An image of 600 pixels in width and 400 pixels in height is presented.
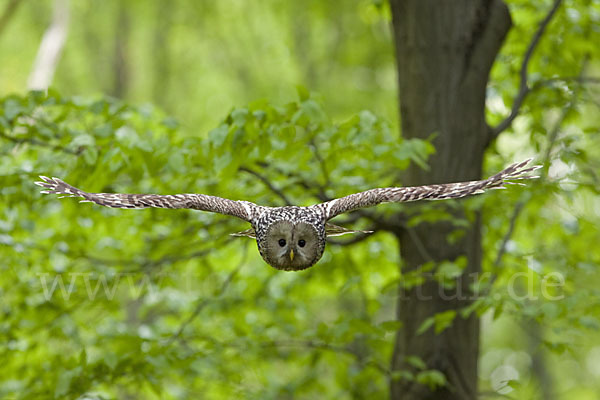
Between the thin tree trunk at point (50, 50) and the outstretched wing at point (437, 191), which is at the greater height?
the thin tree trunk at point (50, 50)

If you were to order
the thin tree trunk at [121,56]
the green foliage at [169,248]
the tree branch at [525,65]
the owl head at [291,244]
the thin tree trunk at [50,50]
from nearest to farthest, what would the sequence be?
1. the owl head at [291,244]
2. the green foliage at [169,248]
3. the tree branch at [525,65]
4. the thin tree trunk at [50,50]
5. the thin tree trunk at [121,56]

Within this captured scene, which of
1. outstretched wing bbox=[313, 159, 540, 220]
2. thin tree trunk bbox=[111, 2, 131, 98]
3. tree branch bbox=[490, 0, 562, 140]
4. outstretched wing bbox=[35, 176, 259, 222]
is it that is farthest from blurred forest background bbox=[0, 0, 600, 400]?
thin tree trunk bbox=[111, 2, 131, 98]

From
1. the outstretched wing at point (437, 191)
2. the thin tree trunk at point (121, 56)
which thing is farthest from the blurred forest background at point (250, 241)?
the thin tree trunk at point (121, 56)

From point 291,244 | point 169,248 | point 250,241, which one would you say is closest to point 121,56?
point 250,241

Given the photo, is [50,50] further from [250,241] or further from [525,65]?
[525,65]

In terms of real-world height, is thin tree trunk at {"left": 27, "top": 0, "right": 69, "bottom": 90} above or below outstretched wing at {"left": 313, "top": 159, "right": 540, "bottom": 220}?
above

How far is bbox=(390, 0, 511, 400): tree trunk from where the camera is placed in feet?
15.7

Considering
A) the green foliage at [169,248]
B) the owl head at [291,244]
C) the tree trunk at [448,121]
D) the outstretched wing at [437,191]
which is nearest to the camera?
the outstretched wing at [437,191]

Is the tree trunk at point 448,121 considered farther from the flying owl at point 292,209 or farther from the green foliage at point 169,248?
the flying owl at point 292,209

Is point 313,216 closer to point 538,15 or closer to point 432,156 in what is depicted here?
point 432,156

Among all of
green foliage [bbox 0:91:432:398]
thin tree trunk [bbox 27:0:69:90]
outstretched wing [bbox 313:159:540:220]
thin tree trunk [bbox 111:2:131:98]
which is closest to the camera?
outstretched wing [bbox 313:159:540:220]

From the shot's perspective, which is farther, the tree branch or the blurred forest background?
the tree branch

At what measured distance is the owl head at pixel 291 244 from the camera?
3.59 meters

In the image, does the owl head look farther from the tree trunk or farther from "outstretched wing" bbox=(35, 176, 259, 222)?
the tree trunk
